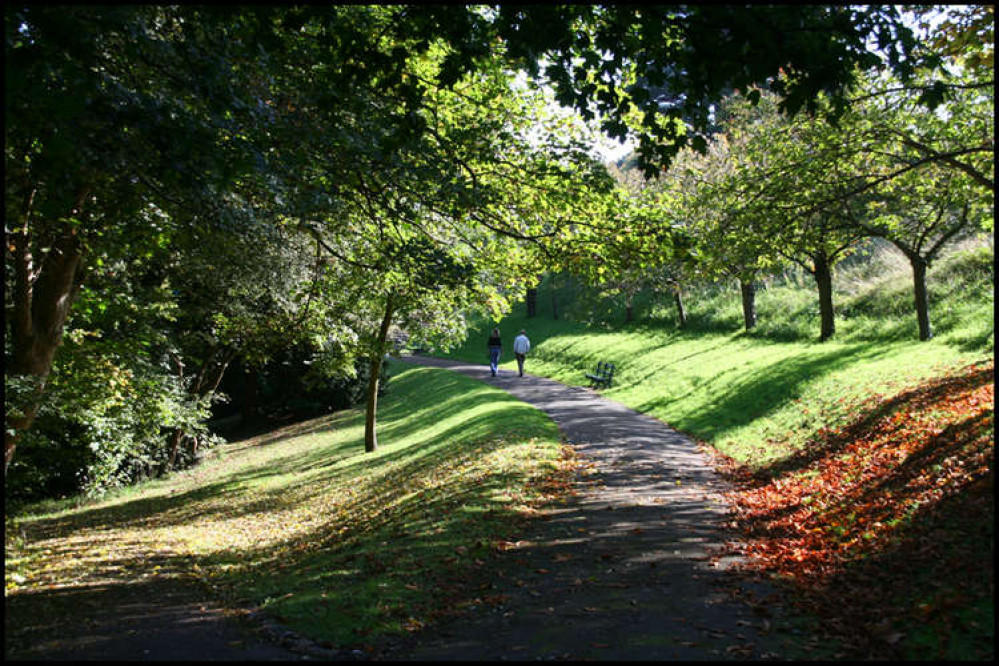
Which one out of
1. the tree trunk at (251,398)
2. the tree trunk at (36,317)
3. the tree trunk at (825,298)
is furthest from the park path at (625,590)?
the tree trunk at (251,398)

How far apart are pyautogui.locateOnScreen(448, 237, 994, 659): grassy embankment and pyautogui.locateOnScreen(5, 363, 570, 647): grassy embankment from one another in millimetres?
3422

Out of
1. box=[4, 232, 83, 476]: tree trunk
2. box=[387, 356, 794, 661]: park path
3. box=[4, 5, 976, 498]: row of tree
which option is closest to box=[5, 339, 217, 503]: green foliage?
box=[4, 5, 976, 498]: row of tree

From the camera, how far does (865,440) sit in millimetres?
10258

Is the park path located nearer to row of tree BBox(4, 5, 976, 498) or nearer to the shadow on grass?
row of tree BBox(4, 5, 976, 498)

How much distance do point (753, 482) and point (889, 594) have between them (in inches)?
193

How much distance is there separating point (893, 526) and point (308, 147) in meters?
7.87

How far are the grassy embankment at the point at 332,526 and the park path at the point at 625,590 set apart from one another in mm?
552

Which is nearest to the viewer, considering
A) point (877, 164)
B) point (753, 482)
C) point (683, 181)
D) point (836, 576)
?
point (836, 576)

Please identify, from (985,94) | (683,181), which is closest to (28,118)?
(985,94)

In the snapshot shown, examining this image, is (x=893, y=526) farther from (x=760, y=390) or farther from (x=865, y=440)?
(x=760, y=390)

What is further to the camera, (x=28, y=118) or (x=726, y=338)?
(x=726, y=338)

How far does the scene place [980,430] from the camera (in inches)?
315

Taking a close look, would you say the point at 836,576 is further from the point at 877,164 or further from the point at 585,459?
the point at 877,164

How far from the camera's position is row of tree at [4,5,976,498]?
17.7ft
